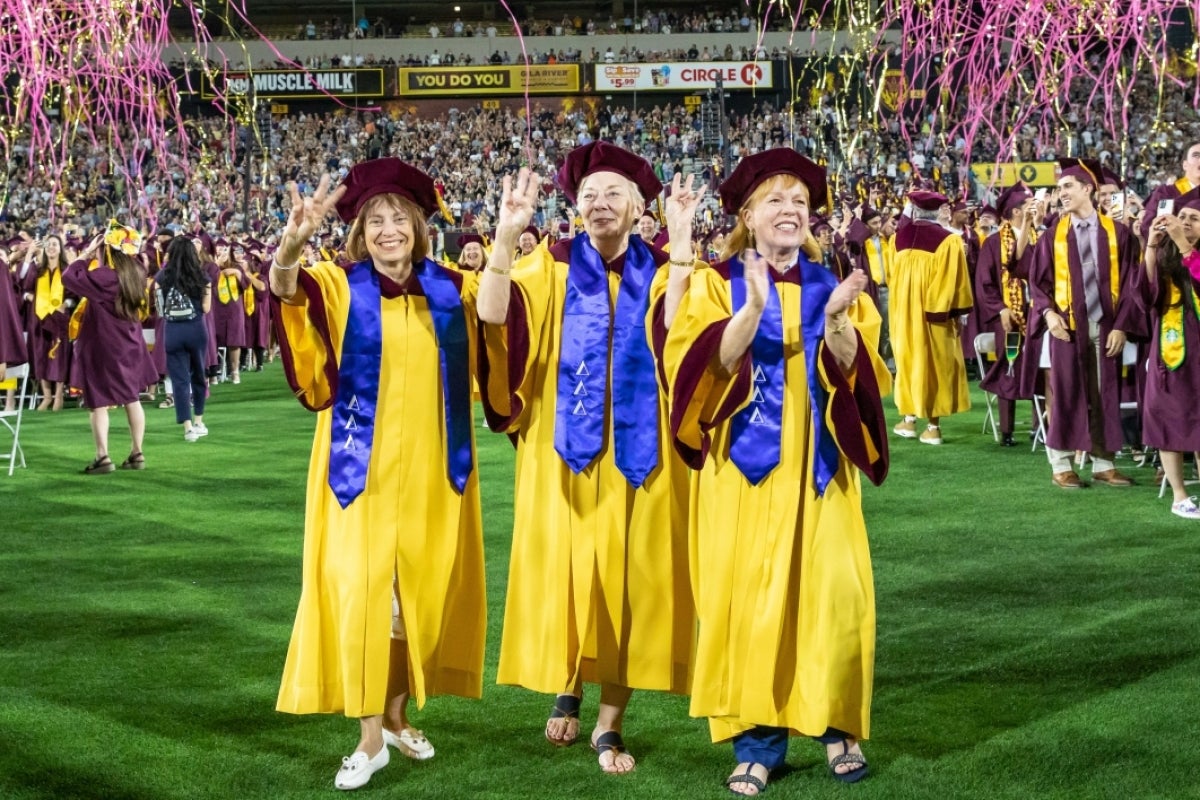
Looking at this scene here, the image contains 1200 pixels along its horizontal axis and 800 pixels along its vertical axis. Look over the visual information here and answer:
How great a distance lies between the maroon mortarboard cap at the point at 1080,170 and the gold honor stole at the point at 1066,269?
34 centimetres

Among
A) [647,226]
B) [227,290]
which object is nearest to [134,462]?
[647,226]

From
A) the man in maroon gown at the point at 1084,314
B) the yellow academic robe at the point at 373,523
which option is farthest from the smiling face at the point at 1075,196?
the yellow academic robe at the point at 373,523

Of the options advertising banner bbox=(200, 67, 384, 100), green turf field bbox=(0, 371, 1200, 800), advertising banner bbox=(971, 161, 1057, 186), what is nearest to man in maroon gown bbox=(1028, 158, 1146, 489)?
green turf field bbox=(0, 371, 1200, 800)

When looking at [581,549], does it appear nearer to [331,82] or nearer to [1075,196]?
[1075,196]

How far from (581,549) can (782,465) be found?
0.70 meters

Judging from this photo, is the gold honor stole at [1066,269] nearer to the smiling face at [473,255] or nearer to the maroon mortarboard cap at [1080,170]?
the maroon mortarboard cap at [1080,170]

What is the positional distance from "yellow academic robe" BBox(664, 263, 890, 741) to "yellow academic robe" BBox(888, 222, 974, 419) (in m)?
8.20

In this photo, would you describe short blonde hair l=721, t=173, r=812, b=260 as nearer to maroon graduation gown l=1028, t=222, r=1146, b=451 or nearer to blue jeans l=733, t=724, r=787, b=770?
blue jeans l=733, t=724, r=787, b=770

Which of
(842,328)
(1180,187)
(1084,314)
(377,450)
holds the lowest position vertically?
(377,450)

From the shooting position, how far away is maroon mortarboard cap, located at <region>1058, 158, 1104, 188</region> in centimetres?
914

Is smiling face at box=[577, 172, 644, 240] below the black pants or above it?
above

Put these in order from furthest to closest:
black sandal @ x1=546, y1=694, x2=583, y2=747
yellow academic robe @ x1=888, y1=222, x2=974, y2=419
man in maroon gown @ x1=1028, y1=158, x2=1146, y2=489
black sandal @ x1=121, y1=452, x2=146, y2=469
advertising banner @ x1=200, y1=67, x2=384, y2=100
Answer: advertising banner @ x1=200, y1=67, x2=384, y2=100 < yellow academic robe @ x1=888, y1=222, x2=974, y2=419 < black sandal @ x1=121, y1=452, x2=146, y2=469 < man in maroon gown @ x1=1028, y1=158, x2=1146, y2=489 < black sandal @ x1=546, y1=694, x2=583, y2=747

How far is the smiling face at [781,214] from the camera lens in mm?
4312

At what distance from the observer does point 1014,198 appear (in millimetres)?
11383
